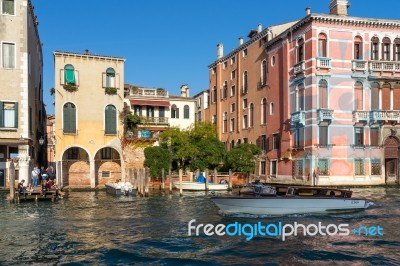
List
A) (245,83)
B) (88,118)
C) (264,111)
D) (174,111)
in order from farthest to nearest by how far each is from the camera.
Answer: (245,83) < (174,111) < (264,111) < (88,118)

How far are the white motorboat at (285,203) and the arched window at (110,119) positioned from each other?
56.3 feet

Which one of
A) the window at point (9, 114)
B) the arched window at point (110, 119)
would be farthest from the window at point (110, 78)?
the window at point (9, 114)

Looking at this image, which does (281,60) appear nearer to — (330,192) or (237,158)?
(237,158)

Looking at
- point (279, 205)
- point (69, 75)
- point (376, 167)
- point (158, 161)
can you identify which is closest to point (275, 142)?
point (376, 167)

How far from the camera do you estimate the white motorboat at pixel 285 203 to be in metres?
16.6

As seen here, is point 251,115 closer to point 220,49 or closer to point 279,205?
point 220,49

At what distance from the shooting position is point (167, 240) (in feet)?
42.8

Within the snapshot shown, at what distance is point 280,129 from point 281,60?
529cm

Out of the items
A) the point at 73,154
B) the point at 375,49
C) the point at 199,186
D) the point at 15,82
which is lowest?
the point at 199,186

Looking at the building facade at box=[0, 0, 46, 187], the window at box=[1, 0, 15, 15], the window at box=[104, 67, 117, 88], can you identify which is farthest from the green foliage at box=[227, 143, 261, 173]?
the window at box=[1, 0, 15, 15]

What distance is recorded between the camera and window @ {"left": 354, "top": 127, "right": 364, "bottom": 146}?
32094 mm

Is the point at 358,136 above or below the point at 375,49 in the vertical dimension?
below

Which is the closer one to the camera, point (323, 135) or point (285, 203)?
point (285, 203)

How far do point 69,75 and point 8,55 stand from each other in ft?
16.4
